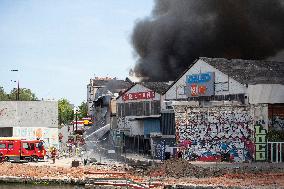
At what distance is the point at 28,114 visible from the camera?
77.2 m

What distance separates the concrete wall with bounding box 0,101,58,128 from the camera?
2997 inches

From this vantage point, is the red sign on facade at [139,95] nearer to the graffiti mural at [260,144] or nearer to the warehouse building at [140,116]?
the warehouse building at [140,116]

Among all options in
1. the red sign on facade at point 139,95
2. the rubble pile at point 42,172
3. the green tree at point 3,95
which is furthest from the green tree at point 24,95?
the rubble pile at point 42,172

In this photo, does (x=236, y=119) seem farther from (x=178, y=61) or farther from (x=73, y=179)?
(x=178, y=61)

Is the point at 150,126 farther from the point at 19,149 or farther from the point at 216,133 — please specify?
the point at 216,133

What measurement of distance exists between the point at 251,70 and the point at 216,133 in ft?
28.1

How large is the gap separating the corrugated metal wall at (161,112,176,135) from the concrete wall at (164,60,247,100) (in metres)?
2.61

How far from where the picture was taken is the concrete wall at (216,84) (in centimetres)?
5438

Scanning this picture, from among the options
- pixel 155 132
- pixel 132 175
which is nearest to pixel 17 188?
pixel 132 175

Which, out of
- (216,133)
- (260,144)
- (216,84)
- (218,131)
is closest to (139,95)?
(216,84)

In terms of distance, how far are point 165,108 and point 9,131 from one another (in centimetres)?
2263

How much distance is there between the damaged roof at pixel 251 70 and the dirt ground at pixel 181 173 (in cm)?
1039

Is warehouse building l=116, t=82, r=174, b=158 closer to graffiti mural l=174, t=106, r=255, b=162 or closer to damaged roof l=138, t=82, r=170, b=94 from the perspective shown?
damaged roof l=138, t=82, r=170, b=94

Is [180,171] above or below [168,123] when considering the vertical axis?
below
